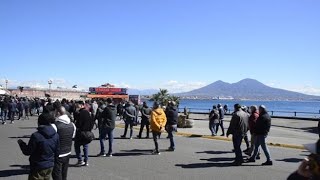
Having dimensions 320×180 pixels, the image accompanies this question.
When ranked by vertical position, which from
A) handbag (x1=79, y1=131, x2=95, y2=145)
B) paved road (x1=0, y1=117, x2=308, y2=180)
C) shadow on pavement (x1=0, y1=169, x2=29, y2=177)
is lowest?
shadow on pavement (x1=0, y1=169, x2=29, y2=177)

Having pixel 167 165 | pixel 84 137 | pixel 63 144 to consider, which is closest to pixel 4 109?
pixel 84 137

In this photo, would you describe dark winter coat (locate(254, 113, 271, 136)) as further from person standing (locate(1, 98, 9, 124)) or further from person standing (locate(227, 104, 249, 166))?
person standing (locate(1, 98, 9, 124))

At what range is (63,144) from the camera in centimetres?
823

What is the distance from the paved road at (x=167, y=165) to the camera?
33.0 feet

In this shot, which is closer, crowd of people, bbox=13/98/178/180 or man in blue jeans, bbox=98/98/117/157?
crowd of people, bbox=13/98/178/180

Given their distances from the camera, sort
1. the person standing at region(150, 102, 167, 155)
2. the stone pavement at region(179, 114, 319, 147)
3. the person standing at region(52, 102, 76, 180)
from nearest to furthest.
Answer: the person standing at region(52, 102, 76, 180), the person standing at region(150, 102, 167, 155), the stone pavement at region(179, 114, 319, 147)

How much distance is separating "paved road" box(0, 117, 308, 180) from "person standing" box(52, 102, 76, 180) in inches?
59.4

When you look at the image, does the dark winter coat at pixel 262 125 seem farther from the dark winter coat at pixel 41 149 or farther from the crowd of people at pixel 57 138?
the dark winter coat at pixel 41 149

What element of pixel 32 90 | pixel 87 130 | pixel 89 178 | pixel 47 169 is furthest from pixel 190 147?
pixel 32 90

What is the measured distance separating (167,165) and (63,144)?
4067 mm

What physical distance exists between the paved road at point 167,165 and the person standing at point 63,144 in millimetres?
1510

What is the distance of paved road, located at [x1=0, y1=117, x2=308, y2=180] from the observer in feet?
33.0

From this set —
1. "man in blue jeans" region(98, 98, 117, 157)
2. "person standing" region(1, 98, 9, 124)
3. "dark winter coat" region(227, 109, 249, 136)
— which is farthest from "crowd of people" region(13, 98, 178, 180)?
"person standing" region(1, 98, 9, 124)

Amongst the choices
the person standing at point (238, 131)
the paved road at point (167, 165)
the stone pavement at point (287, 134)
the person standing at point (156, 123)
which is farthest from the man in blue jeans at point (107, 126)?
the stone pavement at point (287, 134)
